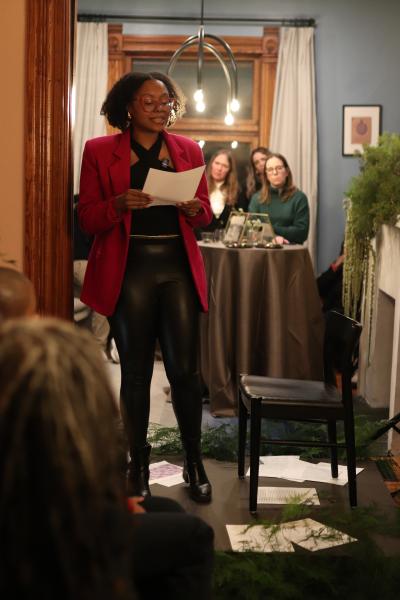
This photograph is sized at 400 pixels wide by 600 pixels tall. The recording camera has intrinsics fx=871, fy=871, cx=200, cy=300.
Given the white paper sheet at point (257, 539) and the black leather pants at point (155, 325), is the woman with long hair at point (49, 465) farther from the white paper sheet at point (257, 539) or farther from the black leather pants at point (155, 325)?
the black leather pants at point (155, 325)

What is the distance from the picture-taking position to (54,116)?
2855mm

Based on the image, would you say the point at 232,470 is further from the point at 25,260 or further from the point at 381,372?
the point at 381,372

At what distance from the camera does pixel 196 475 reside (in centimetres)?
314

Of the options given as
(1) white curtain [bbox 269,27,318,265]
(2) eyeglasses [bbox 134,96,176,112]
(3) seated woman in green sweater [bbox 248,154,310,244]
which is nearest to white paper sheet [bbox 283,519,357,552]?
(2) eyeglasses [bbox 134,96,176,112]

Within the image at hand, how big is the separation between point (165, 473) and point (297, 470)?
1.78 feet

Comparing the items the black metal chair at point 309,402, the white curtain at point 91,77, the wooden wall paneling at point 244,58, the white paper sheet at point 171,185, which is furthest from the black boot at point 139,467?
the wooden wall paneling at point 244,58

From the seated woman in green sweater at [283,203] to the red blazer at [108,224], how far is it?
111 inches

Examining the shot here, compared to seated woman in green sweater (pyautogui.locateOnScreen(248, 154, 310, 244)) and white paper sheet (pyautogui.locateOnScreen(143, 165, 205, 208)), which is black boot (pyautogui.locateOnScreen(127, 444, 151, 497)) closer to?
white paper sheet (pyautogui.locateOnScreen(143, 165, 205, 208))

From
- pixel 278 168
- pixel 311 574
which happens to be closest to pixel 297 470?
pixel 311 574

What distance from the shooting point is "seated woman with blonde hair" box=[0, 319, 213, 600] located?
101cm

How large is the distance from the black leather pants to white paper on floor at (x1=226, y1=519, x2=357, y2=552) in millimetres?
425

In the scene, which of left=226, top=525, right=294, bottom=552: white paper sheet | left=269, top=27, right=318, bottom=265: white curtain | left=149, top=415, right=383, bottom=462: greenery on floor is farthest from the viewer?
left=269, top=27, right=318, bottom=265: white curtain

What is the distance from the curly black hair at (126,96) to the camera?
9.74 feet

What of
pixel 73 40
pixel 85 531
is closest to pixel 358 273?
pixel 73 40
